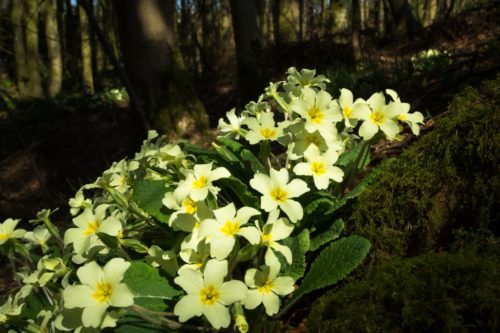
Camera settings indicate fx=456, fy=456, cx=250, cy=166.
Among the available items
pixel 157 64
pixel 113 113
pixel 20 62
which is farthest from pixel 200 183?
pixel 20 62

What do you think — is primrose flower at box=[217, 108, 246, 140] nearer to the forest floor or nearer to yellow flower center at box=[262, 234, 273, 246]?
yellow flower center at box=[262, 234, 273, 246]

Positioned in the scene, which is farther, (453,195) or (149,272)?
(453,195)

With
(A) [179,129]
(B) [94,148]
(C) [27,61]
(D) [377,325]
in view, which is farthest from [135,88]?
(C) [27,61]

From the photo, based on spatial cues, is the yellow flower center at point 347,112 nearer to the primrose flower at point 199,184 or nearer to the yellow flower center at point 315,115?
the yellow flower center at point 315,115

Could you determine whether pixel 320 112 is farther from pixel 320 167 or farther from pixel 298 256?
pixel 298 256

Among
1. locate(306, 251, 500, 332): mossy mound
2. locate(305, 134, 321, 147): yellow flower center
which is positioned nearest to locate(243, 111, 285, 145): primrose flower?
locate(305, 134, 321, 147): yellow flower center

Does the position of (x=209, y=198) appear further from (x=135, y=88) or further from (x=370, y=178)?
(x=135, y=88)
